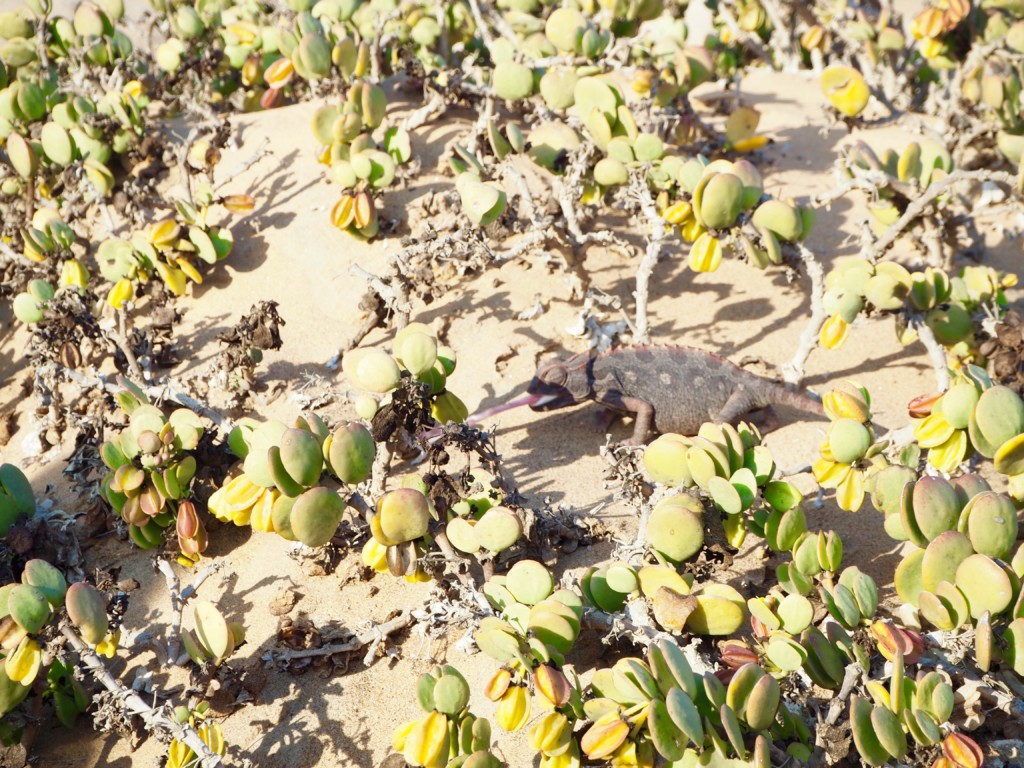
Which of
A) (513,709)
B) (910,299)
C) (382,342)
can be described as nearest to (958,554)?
(513,709)

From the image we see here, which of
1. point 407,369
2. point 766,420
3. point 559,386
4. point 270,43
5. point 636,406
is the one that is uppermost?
point 270,43

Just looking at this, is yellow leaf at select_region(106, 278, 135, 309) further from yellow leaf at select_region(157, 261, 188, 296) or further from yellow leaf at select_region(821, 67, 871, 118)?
yellow leaf at select_region(821, 67, 871, 118)

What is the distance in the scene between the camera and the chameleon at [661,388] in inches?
140

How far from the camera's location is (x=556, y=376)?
3531 millimetres

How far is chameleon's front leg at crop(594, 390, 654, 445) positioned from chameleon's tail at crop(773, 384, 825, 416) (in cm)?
52

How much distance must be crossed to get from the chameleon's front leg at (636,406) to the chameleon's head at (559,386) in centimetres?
8

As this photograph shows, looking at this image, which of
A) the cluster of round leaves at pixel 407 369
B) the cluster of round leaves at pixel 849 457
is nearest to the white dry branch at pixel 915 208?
the cluster of round leaves at pixel 849 457

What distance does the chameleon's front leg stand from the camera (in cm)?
357

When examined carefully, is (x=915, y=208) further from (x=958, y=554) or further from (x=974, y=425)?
(x=958, y=554)

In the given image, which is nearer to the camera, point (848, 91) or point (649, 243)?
point (649, 243)

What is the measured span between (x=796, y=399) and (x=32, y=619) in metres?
2.71

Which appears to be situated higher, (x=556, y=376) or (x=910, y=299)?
(x=910, y=299)

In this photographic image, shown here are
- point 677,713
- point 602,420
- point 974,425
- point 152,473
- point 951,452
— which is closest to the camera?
point 677,713

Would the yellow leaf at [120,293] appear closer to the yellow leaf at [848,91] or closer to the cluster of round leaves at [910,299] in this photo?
the cluster of round leaves at [910,299]
